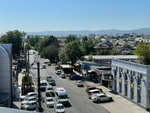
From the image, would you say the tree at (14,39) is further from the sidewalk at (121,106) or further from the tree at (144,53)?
the sidewalk at (121,106)

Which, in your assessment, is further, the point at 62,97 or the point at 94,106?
the point at 62,97

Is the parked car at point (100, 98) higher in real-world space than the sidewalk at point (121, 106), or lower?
higher

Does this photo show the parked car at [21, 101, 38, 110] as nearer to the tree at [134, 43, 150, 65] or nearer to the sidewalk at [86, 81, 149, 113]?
the sidewalk at [86, 81, 149, 113]

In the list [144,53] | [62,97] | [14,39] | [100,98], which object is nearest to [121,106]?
[100,98]

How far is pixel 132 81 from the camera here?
26453 mm

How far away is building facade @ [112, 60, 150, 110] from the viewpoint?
23.4 m

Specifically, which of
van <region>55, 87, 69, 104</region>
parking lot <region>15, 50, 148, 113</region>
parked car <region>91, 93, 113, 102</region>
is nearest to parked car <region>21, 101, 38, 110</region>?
parking lot <region>15, 50, 148, 113</region>

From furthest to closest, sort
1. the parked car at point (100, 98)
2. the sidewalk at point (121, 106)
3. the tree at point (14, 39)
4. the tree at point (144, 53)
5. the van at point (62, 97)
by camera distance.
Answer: the tree at point (14, 39)
the tree at point (144, 53)
the parked car at point (100, 98)
the van at point (62, 97)
the sidewalk at point (121, 106)

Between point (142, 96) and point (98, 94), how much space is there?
16.8ft

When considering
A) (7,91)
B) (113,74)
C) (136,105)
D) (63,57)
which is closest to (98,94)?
(136,105)

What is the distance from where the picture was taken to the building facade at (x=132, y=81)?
76.8ft

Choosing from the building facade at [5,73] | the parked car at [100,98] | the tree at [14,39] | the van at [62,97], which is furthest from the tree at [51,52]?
the building facade at [5,73]

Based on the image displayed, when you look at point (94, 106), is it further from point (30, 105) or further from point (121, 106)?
point (30, 105)

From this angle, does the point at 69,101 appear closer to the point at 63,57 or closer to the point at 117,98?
the point at 117,98
